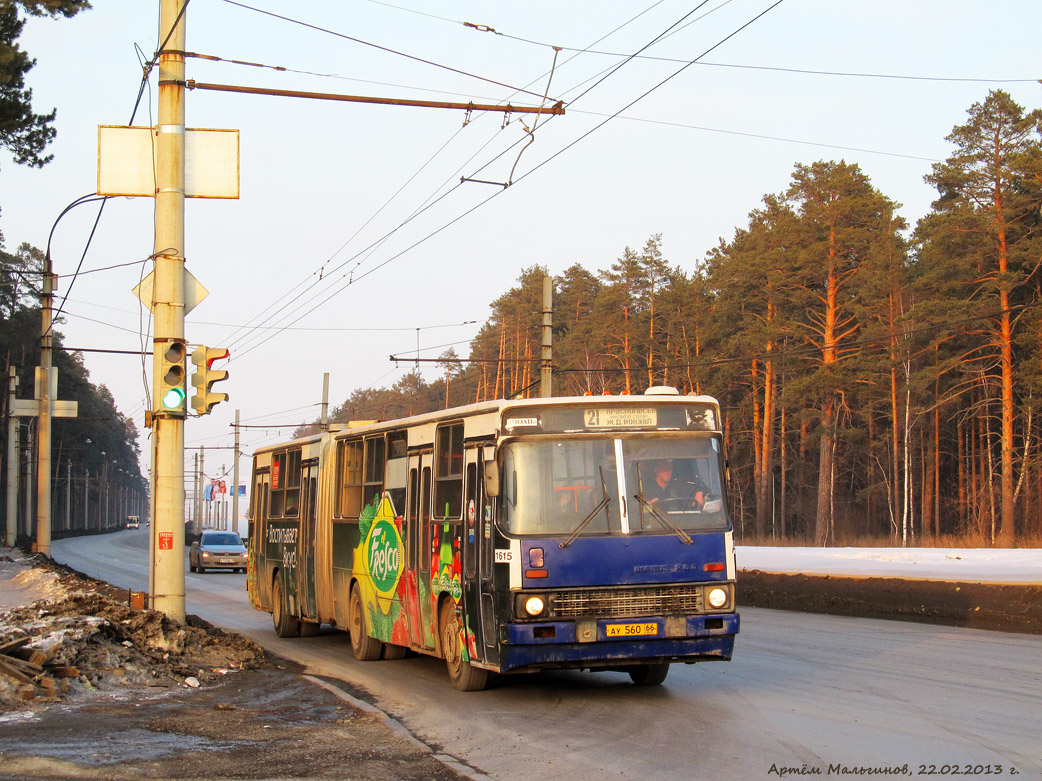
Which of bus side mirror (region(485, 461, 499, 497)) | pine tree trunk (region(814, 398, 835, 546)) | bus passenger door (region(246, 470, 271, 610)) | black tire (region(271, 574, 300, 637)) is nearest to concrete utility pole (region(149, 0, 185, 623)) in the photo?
bus side mirror (region(485, 461, 499, 497))

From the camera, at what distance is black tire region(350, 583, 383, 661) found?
51.8 feet

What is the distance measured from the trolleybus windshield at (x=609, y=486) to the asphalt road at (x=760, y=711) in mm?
1632

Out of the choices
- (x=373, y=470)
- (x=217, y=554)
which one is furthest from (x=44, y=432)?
(x=373, y=470)

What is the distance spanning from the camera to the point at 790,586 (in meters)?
24.8

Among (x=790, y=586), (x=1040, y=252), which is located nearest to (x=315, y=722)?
(x=790, y=586)

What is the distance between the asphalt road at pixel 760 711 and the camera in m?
8.50

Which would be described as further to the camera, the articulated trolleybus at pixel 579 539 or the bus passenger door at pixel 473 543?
the bus passenger door at pixel 473 543

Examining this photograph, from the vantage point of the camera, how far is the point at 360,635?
16.0m

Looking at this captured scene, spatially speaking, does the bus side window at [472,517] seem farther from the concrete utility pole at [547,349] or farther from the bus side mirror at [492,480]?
the concrete utility pole at [547,349]

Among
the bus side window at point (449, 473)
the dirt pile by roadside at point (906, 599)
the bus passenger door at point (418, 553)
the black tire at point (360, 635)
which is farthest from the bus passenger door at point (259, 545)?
the dirt pile by roadside at point (906, 599)

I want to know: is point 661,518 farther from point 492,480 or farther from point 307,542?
point 307,542

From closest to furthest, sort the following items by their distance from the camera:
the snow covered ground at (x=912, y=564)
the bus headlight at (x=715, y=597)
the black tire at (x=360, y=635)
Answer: the bus headlight at (x=715, y=597)
the black tire at (x=360, y=635)
the snow covered ground at (x=912, y=564)

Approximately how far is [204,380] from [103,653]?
11.5 feet

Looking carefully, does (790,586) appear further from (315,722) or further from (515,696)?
(315,722)
